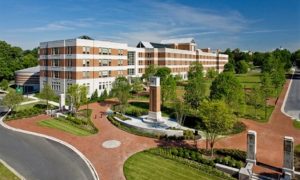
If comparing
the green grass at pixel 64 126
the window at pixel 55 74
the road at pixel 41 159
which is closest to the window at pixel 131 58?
the window at pixel 55 74

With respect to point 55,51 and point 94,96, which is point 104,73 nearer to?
point 94,96

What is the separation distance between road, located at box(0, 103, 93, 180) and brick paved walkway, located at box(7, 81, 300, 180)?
143cm

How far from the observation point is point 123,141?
2736 cm

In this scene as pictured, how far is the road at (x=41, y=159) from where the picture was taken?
65.3 ft

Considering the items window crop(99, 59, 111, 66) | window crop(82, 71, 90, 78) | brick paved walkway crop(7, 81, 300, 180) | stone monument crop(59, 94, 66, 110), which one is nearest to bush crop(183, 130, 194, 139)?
brick paved walkway crop(7, 81, 300, 180)

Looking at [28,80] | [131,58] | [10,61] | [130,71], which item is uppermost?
[131,58]

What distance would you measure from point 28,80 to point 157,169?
54.1 m

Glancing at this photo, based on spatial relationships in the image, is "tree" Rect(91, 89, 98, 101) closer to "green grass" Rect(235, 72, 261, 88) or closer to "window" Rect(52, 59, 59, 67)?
"window" Rect(52, 59, 59, 67)

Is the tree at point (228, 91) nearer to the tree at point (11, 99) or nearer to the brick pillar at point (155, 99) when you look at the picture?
the brick pillar at point (155, 99)

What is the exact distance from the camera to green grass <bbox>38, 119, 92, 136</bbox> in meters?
30.6

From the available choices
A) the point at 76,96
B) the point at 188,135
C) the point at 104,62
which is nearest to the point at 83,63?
the point at 104,62

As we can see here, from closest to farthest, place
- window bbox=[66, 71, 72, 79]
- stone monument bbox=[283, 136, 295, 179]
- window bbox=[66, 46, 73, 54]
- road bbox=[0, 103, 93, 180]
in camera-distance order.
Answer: stone monument bbox=[283, 136, 295, 179] < road bbox=[0, 103, 93, 180] < window bbox=[66, 46, 73, 54] < window bbox=[66, 71, 72, 79]

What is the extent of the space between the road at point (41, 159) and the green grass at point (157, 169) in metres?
3.55

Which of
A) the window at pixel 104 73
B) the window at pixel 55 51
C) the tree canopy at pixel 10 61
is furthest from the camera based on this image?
the tree canopy at pixel 10 61
